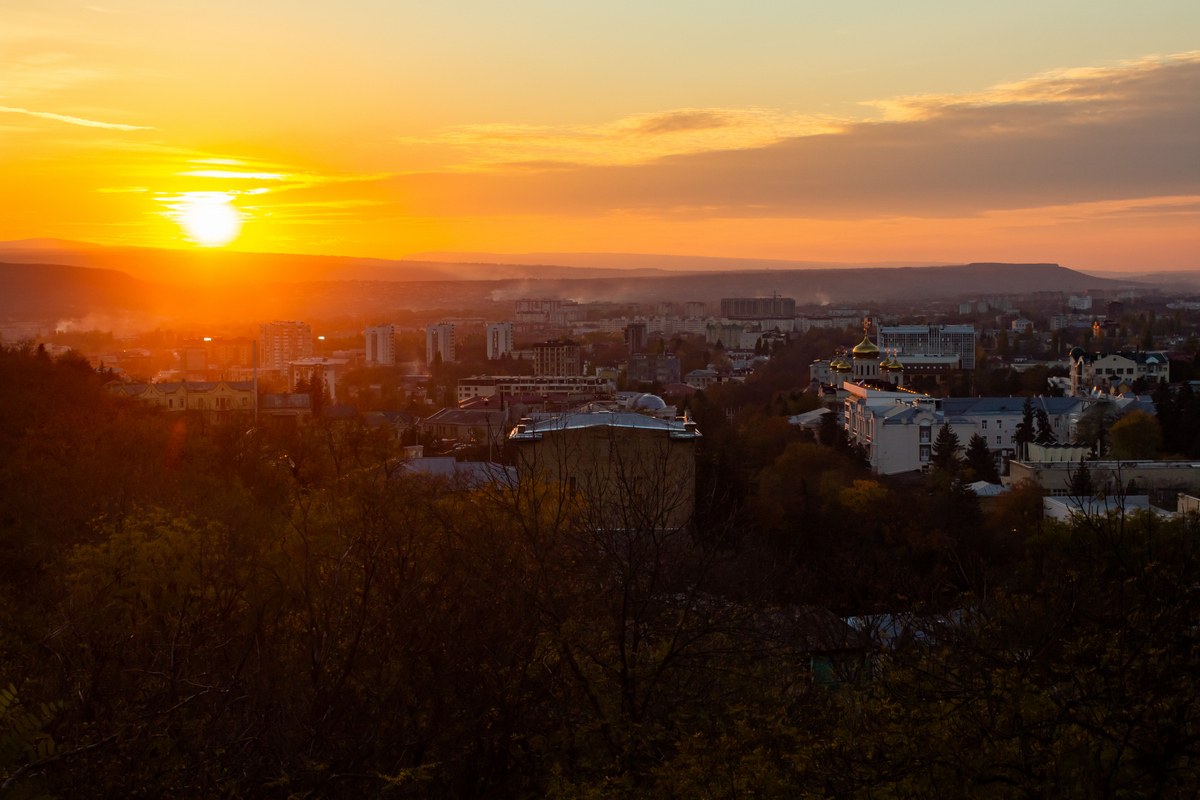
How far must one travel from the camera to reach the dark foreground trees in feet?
14.3

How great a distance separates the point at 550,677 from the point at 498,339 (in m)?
75.6

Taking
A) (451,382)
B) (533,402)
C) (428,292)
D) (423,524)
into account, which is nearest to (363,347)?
(451,382)

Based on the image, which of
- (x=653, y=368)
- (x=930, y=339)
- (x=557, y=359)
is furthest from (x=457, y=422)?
(x=930, y=339)

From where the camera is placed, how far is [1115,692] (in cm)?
457

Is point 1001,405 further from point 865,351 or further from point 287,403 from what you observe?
point 287,403

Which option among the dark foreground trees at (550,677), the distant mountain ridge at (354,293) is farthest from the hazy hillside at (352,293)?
the dark foreground trees at (550,677)

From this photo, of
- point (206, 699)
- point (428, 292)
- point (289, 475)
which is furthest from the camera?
point (428, 292)

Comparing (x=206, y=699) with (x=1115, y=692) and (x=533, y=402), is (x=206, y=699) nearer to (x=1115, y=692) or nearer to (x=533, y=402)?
(x=1115, y=692)

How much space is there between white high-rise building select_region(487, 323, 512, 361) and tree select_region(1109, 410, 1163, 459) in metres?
53.7

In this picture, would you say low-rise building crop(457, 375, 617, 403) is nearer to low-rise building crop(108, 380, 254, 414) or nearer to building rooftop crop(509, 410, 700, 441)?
low-rise building crop(108, 380, 254, 414)

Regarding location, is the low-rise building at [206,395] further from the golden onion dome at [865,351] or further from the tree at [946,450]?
the golden onion dome at [865,351]

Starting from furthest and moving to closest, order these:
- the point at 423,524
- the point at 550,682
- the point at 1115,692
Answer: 1. the point at 423,524
2. the point at 550,682
3. the point at 1115,692

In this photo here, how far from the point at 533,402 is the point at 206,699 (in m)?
38.3

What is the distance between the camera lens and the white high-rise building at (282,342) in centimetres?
7369
